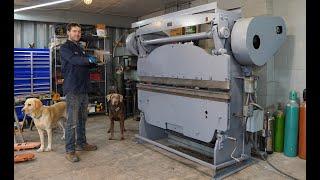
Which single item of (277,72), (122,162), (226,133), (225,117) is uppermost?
(277,72)

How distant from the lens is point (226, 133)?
280cm

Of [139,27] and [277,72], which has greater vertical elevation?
[139,27]

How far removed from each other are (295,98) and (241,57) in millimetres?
1099

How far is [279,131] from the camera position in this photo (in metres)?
3.42

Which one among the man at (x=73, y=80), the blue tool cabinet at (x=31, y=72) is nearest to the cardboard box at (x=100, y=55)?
the blue tool cabinet at (x=31, y=72)

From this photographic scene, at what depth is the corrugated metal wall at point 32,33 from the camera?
5.59m

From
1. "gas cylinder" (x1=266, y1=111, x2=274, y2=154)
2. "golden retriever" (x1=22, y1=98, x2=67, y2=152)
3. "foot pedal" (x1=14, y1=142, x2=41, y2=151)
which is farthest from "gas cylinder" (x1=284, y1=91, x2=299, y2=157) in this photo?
"foot pedal" (x1=14, y1=142, x2=41, y2=151)

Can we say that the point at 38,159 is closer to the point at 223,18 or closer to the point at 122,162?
the point at 122,162

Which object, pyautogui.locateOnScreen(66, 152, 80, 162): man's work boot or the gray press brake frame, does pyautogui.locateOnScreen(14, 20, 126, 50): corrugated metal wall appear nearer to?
the gray press brake frame

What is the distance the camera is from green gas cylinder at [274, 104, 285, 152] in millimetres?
3393

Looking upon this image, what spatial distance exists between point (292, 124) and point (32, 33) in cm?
514

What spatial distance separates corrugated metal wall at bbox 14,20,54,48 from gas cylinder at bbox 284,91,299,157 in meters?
4.90

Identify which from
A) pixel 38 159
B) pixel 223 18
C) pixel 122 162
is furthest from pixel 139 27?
pixel 38 159

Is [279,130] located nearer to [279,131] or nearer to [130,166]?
[279,131]
